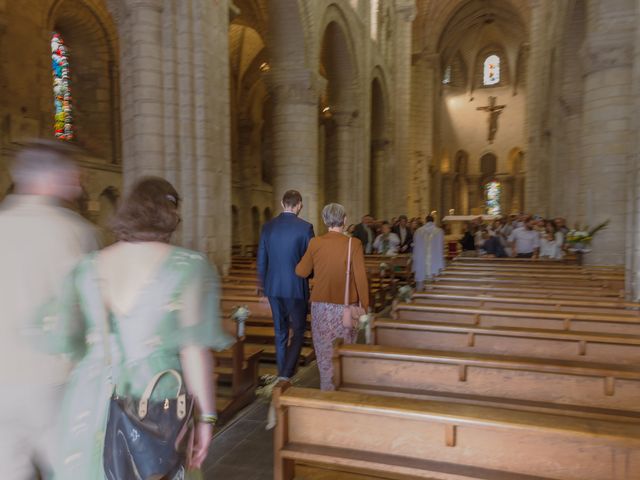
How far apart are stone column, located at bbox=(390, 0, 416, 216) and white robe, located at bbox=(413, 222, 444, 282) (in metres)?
12.0

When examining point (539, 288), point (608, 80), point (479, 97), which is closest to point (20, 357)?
point (539, 288)

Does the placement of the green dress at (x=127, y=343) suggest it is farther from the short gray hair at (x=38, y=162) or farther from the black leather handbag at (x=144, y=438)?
the short gray hair at (x=38, y=162)

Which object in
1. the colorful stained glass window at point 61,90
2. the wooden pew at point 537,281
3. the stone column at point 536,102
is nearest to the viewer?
the wooden pew at point 537,281

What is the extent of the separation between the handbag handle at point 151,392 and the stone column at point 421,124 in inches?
1021

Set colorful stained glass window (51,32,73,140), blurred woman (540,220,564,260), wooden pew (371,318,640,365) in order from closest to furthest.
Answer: wooden pew (371,318,640,365) → blurred woman (540,220,564,260) → colorful stained glass window (51,32,73,140)

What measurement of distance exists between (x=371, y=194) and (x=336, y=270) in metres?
16.7

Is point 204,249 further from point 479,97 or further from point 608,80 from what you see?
point 479,97

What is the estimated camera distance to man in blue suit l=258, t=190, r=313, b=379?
4320mm

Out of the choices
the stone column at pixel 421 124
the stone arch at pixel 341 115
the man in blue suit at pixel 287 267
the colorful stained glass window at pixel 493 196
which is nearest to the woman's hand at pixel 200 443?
the man in blue suit at pixel 287 267

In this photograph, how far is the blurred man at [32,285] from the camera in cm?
177

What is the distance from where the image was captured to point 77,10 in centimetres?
1298

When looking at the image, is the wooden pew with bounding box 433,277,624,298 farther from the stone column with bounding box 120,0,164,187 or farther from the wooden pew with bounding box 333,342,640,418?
the stone column with bounding box 120,0,164,187

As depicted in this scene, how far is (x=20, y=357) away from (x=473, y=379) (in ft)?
8.07

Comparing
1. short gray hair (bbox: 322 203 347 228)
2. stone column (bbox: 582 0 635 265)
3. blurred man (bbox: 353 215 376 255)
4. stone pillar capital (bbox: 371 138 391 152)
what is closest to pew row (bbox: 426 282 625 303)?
short gray hair (bbox: 322 203 347 228)
